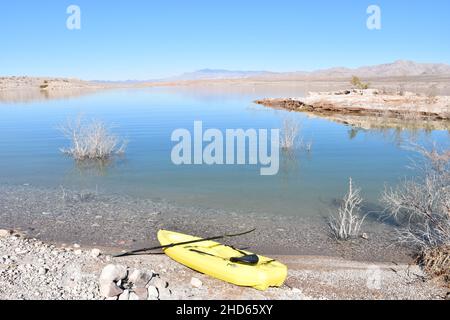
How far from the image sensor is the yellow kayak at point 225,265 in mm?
6184

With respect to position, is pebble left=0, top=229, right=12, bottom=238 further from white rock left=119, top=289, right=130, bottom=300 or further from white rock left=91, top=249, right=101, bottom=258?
white rock left=119, top=289, right=130, bottom=300

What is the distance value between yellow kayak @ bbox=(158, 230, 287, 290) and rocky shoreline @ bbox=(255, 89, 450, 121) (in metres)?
23.8

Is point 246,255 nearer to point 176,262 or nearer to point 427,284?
point 176,262

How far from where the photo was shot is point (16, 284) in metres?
6.09

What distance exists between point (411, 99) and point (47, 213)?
89.6ft

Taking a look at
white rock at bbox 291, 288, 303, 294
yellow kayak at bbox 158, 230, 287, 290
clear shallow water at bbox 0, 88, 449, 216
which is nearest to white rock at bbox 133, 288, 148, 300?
yellow kayak at bbox 158, 230, 287, 290

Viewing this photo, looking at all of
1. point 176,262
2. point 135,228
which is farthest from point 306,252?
point 135,228

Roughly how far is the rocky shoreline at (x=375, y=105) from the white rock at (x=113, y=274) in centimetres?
2560

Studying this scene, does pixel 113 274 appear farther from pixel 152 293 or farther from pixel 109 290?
pixel 152 293

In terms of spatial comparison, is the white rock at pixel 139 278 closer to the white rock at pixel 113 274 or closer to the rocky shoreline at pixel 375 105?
the white rock at pixel 113 274

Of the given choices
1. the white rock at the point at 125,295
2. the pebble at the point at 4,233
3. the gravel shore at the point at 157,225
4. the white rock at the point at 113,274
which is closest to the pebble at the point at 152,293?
the white rock at the point at 125,295

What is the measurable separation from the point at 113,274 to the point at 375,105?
29209 millimetres

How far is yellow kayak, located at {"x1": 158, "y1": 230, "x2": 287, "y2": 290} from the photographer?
243 inches

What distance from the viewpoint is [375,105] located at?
31609mm
